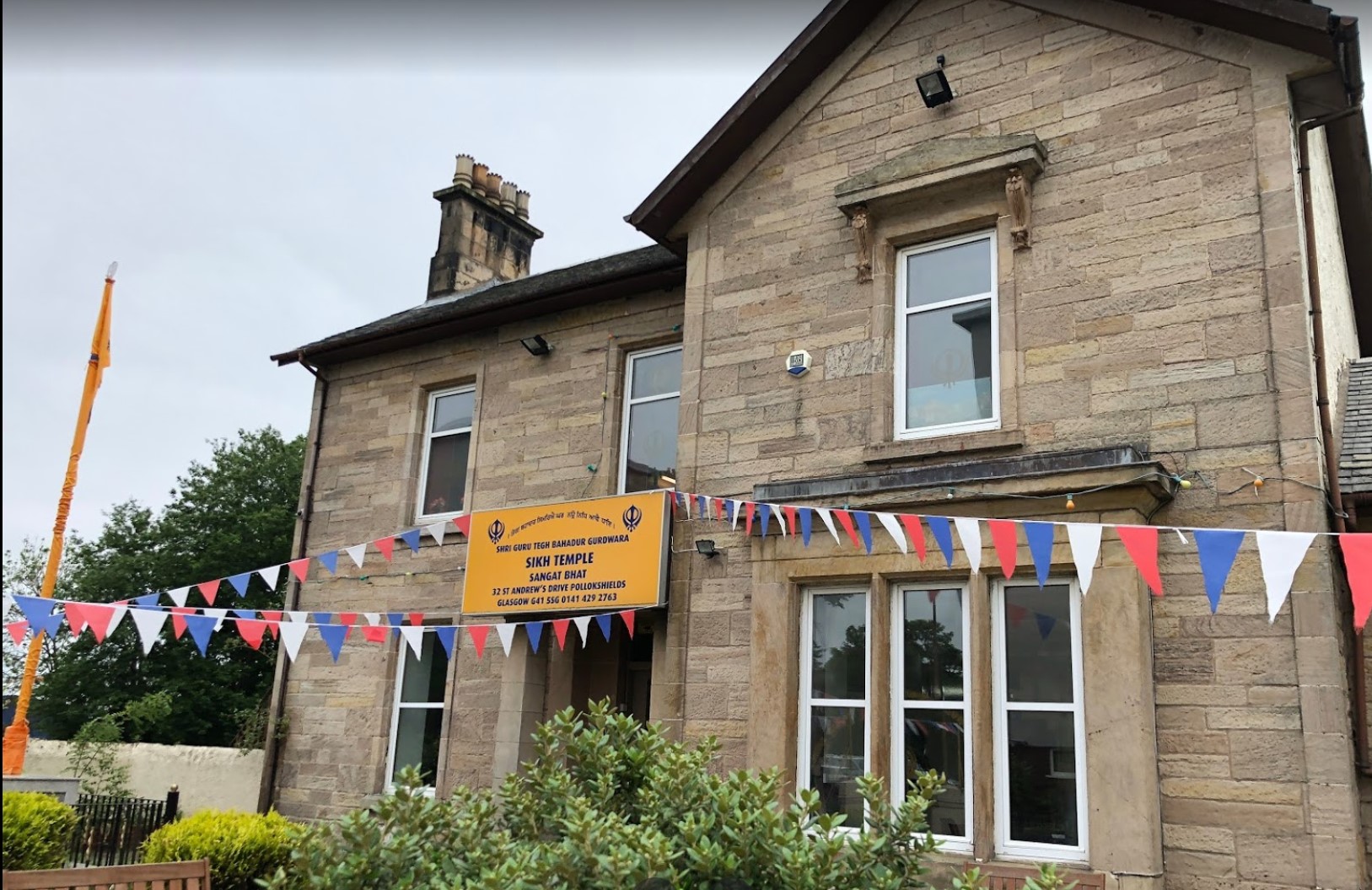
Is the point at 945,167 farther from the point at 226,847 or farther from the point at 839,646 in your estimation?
the point at 226,847

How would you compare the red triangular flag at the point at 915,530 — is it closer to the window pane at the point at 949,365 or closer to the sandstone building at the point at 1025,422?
the sandstone building at the point at 1025,422

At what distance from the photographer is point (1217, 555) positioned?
231 inches

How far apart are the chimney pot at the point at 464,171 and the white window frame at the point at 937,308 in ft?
30.6

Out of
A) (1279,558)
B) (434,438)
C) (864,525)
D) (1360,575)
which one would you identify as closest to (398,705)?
(434,438)

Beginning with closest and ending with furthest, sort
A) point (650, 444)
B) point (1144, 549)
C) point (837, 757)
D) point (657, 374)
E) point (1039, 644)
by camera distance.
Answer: point (1144, 549) → point (1039, 644) → point (837, 757) → point (650, 444) → point (657, 374)

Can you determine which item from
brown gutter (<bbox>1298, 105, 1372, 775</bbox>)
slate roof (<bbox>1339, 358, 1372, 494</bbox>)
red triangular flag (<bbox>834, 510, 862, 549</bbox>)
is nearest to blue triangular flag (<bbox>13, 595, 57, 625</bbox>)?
red triangular flag (<bbox>834, 510, 862, 549</bbox>)

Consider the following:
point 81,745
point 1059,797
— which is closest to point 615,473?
point 1059,797

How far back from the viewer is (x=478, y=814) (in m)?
4.21

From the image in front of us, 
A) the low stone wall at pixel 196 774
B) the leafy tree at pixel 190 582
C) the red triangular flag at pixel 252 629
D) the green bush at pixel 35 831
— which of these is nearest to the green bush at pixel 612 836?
the red triangular flag at pixel 252 629

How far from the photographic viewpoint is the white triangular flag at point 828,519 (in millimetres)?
7730

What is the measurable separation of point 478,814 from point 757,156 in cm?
711

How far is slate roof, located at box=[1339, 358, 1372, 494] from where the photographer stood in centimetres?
732

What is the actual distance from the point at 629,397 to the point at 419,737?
4286mm

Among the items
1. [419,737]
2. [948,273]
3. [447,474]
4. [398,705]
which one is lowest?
[419,737]
